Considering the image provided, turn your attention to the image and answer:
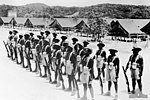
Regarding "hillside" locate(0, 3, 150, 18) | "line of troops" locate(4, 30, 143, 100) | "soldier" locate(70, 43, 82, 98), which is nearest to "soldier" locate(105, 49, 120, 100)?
"line of troops" locate(4, 30, 143, 100)

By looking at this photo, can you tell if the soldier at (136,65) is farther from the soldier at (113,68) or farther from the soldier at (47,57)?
the soldier at (47,57)

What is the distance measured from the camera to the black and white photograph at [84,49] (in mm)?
2322

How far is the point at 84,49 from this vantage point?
7.75 feet

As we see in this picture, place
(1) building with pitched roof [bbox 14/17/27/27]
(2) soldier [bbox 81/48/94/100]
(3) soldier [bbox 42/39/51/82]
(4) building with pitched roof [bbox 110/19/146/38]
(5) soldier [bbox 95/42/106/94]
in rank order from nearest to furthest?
(2) soldier [bbox 81/48/94/100] → (5) soldier [bbox 95/42/106/94] → (4) building with pitched roof [bbox 110/19/146/38] → (3) soldier [bbox 42/39/51/82] → (1) building with pitched roof [bbox 14/17/27/27]

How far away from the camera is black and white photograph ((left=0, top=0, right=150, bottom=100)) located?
2.32 metres

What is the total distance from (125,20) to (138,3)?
0.20 meters

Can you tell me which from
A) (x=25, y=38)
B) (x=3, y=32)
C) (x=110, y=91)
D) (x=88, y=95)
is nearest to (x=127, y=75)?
(x=110, y=91)

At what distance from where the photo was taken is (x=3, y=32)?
10.3ft

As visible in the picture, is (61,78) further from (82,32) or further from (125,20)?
(125,20)

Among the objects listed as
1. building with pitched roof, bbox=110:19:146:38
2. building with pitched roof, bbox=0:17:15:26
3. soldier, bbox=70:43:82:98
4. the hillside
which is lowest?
soldier, bbox=70:43:82:98

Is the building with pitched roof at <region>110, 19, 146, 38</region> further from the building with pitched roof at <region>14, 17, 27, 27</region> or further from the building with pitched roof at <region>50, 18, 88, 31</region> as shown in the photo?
the building with pitched roof at <region>14, 17, 27, 27</region>

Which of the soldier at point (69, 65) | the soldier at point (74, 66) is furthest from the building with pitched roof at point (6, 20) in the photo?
the soldier at point (74, 66)

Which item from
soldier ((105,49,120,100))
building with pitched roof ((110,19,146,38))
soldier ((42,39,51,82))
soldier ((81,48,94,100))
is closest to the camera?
soldier ((81,48,94,100))

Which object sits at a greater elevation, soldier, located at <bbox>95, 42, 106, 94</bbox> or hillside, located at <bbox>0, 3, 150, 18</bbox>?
hillside, located at <bbox>0, 3, 150, 18</bbox>
